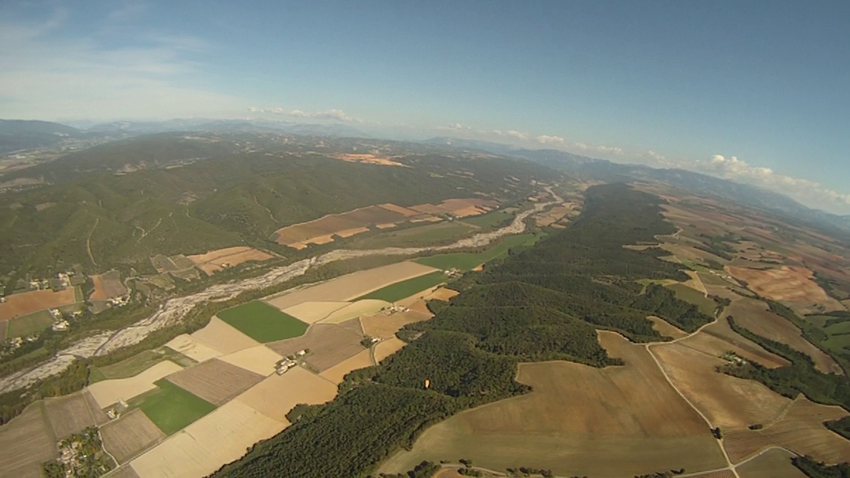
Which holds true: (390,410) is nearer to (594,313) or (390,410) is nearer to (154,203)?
(594,313)

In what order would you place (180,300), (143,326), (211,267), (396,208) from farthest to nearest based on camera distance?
(396,208)
(211,267)
(180,300)
(143,326)

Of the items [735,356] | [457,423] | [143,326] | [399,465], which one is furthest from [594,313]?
[143,326]

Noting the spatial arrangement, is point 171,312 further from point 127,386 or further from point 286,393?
point 286,393

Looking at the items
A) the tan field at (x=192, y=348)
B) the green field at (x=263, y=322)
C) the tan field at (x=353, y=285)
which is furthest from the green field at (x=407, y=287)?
the tan field at (x=192, y=348)

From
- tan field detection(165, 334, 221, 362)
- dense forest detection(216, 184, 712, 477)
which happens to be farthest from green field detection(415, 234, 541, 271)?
tan field detection(165, 334, 221, 362)

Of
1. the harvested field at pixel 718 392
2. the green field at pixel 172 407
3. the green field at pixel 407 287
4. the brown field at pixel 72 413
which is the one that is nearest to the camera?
the brown field at pixel 72 413

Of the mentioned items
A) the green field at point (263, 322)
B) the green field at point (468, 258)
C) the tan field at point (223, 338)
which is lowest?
the tan field at point (223, 338)

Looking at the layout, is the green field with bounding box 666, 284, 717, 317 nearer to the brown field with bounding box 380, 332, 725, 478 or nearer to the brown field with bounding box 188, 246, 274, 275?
the brown field with bounding box 380, 332, 725, 478

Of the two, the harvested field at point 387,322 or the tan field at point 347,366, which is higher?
the harvested field at point 387,322

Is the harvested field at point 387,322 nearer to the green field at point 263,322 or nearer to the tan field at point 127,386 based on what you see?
the green field at point 263,322
